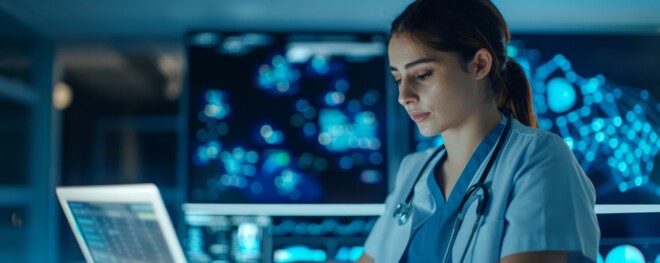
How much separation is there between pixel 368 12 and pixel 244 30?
20.5 inches

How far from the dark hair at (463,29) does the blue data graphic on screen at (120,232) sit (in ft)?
1.89

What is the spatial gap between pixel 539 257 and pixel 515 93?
0.37 m

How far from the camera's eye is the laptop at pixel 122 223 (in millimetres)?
880

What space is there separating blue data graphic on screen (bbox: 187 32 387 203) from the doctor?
49.4 inches

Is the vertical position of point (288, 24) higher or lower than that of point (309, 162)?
higher

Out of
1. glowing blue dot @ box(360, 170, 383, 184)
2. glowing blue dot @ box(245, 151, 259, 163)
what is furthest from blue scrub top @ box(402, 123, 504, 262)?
glowing blue dot @ box(245, 151, 259, 163)

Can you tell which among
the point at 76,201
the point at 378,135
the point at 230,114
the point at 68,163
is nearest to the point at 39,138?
the point at 230,114

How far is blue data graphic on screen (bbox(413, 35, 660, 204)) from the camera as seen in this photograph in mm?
2596

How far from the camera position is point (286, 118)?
105 inches

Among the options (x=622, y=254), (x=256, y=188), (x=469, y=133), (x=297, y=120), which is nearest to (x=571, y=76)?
(x=622, y=254)

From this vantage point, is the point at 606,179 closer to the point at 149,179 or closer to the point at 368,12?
the point at 368,12

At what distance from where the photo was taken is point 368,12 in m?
2.59

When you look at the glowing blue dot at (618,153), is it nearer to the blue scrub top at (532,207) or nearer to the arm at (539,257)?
the blue scrub top at (532,207)

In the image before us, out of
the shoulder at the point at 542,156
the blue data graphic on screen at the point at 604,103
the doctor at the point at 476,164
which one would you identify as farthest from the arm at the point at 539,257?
the blue data graphic on screen at the point at 604,103
